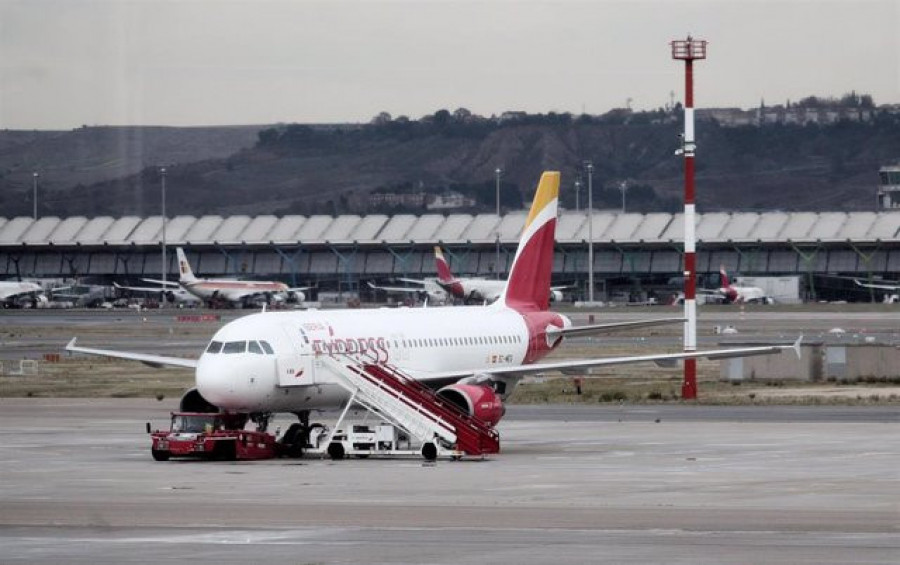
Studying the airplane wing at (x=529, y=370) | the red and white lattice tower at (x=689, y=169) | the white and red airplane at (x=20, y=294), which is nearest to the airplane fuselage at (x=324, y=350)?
the airplane wing at (x=529, y=370)

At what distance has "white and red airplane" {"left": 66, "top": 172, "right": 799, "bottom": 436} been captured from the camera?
172ft

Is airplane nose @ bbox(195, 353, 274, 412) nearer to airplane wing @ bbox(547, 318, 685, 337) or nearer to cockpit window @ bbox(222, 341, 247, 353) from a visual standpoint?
cockpit window @ bbox(222, 341, 247, 353)

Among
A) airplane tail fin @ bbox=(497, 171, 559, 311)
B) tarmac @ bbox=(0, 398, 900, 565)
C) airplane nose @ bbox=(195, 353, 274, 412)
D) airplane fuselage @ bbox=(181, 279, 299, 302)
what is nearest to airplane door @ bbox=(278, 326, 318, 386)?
airplane nose @ bbox=(195, 353, 274, 412)

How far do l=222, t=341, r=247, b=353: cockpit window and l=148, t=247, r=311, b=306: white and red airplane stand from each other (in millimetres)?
132120

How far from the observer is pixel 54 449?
2162 inches

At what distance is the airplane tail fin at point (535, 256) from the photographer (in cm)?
6706

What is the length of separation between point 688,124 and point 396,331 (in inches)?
936

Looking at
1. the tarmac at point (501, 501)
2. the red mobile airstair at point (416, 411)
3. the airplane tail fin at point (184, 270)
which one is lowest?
the tarmac at point (501, 501)

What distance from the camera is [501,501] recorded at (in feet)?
125

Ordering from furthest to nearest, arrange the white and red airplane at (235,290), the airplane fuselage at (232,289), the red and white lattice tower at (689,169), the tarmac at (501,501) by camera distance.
Result: 1. the airplane fuselage at (232,289)
2. the white and red airplane at (235,290)
3. the red and white lattice tower at (689,169)
4. the tarmac at (501,501)

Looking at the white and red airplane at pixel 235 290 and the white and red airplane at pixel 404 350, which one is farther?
the white and red airplane at pixel 235 290

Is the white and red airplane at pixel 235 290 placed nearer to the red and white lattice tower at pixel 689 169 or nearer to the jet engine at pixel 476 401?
the red and white lattice tower at pixel 689 169

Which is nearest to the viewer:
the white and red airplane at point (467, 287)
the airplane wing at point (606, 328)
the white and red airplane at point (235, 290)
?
the airplane wing at point (606, 328)

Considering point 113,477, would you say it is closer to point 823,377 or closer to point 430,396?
point 430,396
